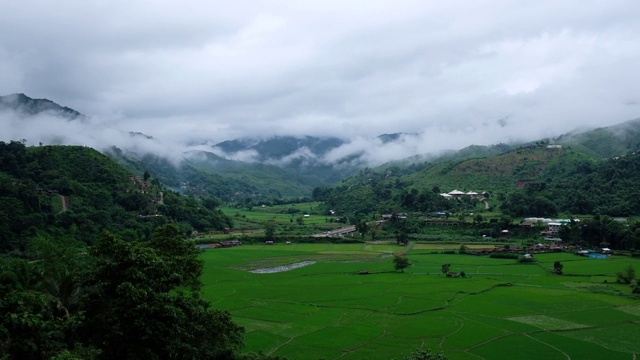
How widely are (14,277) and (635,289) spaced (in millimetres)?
49504

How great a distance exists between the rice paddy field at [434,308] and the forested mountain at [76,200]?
70.1 ft

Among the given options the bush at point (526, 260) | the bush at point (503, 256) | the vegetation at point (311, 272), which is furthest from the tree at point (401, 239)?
the bush at point (526, 260)

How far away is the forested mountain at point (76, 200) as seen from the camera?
70.2 meters

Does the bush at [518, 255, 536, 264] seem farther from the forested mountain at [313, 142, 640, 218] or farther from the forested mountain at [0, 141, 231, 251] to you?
the forested mountain at [0, 141, 231, 251]

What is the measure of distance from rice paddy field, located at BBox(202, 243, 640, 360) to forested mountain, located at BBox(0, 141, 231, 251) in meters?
21.4

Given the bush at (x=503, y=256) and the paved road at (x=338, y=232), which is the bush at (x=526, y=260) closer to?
the bush at (x=503, y=256)

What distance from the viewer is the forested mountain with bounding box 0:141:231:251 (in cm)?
7025

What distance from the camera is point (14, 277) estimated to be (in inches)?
1150

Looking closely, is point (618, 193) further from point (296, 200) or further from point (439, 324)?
point (296, 200)

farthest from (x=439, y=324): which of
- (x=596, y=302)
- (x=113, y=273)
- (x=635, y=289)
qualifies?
(x=113, y=273)

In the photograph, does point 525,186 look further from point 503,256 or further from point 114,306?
point 114,306

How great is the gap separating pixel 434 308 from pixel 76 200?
6271 cm

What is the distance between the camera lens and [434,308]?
1731 inches

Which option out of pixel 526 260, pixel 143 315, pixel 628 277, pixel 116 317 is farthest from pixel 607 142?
pixel 116 317
